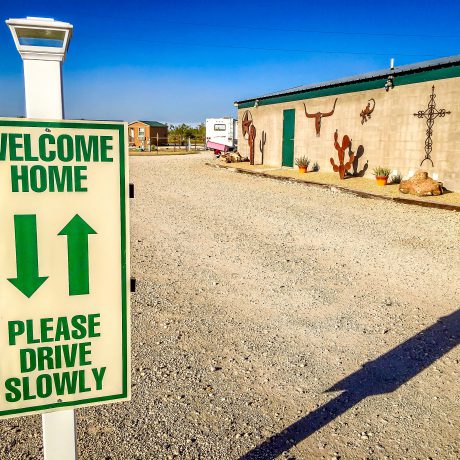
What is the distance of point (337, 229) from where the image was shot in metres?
8.84

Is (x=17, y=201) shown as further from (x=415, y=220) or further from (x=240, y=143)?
(x=240, y=143)

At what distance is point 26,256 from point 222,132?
3730cm

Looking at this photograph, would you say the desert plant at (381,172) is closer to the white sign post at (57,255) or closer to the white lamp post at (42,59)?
the white sign post at (57,255)

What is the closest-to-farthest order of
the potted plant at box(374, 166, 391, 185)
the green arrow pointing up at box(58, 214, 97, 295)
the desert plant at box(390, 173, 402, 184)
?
the green arrow pointing up at box(58, 214, 97, 295) → the potted plant at box(374, 166, 391, 185) → the desert plant at box(390, 173, 402, 184)

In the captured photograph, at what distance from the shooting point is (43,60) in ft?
4.81

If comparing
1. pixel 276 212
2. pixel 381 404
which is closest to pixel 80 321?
pixel 381 404

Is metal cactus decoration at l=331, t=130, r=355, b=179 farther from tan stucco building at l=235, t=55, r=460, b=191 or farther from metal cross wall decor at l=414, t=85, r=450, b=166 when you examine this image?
metal cross wall decor at l=414, t=85, r=450, b=166

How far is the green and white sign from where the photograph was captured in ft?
4.88

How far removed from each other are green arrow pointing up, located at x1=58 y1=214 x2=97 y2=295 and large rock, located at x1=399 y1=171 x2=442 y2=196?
13066 millimetres

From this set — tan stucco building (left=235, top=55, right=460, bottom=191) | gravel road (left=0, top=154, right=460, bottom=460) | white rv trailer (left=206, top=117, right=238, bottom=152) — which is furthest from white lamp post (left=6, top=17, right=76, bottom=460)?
white rv trailer (left=206, top=117, right=238, bottom=152)

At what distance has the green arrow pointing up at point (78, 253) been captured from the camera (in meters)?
1.57

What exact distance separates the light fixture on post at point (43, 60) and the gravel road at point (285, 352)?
2050 mm

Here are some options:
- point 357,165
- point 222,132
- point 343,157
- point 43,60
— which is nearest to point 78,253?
point 43,60

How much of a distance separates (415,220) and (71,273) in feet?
31.3
